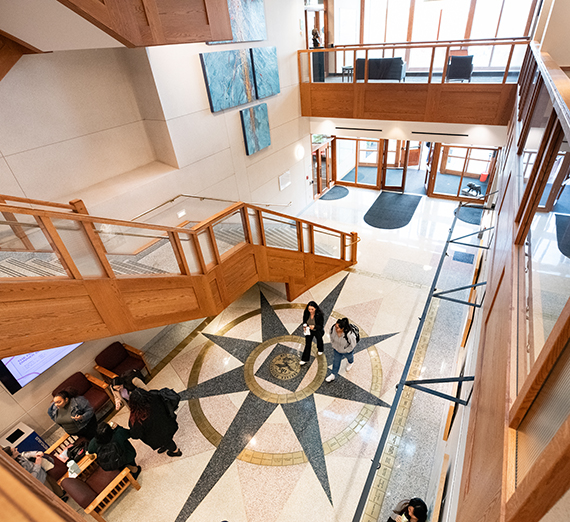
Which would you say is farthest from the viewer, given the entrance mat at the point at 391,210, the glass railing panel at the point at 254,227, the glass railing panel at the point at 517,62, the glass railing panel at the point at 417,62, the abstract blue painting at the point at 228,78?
the glass railing panel at the point at 417,62

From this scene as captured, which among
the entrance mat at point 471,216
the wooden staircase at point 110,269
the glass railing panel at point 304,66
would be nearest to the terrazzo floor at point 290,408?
the wooden staircase at point 110,269

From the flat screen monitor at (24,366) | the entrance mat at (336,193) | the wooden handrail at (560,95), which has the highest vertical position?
the wooden handrail at (560,95)

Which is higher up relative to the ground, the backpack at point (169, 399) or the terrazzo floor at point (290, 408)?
the backpack at point (169, 399)

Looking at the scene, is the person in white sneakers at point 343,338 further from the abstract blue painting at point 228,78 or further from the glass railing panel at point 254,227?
the abstract blue painting at point 228,78

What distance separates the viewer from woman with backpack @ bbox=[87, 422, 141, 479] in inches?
155

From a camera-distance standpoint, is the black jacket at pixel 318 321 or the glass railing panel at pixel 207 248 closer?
the glass railing panel at pixel 207 248

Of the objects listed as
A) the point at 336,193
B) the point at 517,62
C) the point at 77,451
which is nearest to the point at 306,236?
the point at 77,451

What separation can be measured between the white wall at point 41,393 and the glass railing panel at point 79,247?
8.20 feet

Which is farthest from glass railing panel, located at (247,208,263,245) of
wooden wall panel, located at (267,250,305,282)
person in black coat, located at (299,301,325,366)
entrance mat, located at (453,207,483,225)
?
entrance mat, located at (453,207,483,225)

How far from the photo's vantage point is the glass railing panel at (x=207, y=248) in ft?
15.2

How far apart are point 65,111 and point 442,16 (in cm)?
1165

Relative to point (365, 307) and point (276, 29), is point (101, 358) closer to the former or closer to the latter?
point (365, 307)

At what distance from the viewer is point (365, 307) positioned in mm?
6934

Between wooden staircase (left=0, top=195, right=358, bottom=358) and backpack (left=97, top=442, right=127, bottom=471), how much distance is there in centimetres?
138
